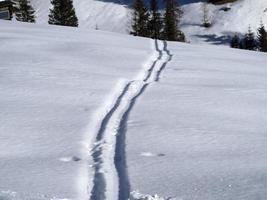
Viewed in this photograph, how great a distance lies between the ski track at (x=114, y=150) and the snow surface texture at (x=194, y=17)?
4903 centimetres

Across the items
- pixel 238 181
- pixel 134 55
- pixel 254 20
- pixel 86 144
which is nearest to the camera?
pixel 238 181

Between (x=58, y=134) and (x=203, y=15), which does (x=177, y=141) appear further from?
(x=203, y=15)

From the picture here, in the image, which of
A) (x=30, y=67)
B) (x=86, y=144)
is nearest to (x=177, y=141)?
(x=86, y=144)

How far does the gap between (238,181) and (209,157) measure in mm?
693

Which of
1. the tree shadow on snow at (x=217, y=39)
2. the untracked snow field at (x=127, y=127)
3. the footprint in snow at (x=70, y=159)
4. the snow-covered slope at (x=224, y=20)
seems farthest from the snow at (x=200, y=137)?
the snow-covered slope at (x=224, y=20)

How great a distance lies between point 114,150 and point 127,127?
804 mm

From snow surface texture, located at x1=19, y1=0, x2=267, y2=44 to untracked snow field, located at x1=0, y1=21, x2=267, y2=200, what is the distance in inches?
1845

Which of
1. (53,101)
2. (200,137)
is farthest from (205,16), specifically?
(200,137)

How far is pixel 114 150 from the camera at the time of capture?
5246 millimetres

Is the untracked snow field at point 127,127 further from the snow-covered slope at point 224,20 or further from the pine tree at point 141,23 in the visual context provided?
the snow-covered slope at point 224,20

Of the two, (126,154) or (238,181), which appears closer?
(238,181)

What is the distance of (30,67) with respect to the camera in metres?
9.28

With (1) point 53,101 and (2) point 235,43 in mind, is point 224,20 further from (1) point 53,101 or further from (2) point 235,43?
(1) point 53,101

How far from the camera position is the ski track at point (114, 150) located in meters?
4.30
